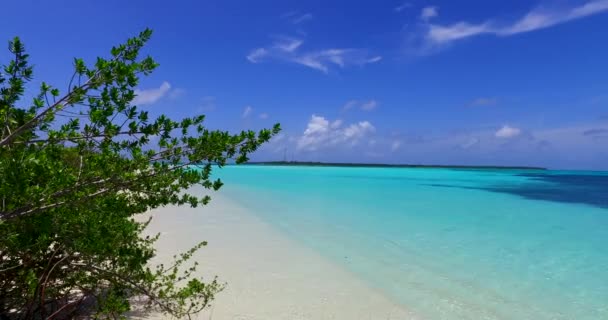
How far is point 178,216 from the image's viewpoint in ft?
41.5

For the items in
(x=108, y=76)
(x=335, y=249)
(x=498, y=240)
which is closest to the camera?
(x=108, y=76)

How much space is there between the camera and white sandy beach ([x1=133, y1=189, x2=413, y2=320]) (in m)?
4.95

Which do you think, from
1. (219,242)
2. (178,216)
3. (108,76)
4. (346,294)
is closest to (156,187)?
(108,76)

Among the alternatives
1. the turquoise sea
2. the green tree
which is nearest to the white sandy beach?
the turquoise sea

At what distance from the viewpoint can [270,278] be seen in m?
6.30

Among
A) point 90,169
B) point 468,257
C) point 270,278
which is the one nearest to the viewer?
point 90,169

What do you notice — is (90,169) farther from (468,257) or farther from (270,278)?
(468,257)

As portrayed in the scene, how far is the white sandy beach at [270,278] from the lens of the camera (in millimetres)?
4953

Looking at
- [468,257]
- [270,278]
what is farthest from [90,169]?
[468,257]

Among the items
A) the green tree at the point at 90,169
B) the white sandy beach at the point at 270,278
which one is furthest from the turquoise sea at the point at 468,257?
the green tree at the point at 90,169

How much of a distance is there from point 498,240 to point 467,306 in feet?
20.5

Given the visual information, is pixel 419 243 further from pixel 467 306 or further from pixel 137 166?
pixel 137 166

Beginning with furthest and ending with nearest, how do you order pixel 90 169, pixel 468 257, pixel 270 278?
1. pixel 468 257
2. pixel 270 278
3. pixel 90 169

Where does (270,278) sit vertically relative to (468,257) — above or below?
above
